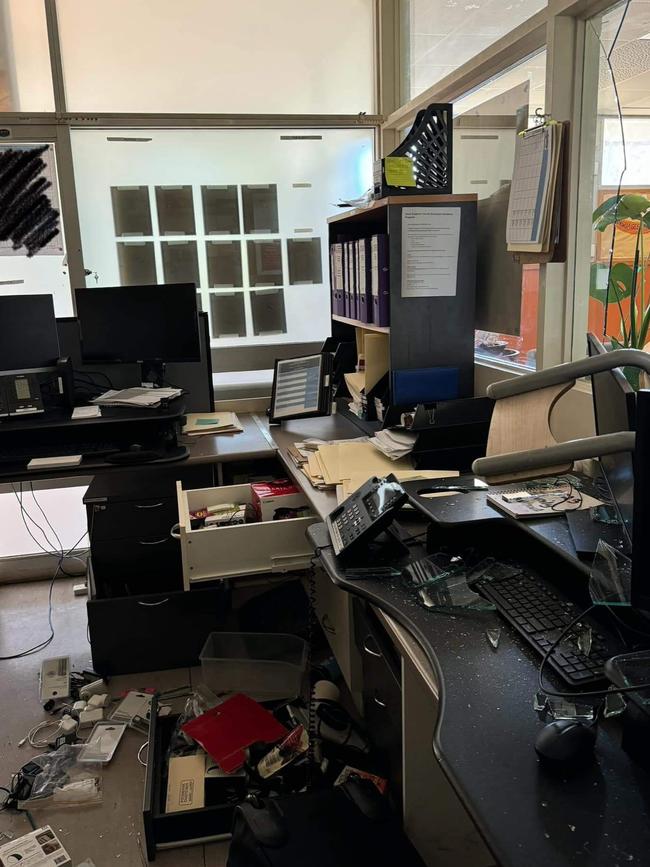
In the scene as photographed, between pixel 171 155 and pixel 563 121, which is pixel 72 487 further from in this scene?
pixel 563 121

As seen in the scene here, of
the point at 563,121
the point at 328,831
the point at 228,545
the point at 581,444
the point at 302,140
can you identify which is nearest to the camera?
the point at 581,444

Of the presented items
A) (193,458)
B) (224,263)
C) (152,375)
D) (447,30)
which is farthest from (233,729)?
(447,30)

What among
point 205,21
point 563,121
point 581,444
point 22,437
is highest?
point 205,21

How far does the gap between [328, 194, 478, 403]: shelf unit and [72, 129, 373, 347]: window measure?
98 cm

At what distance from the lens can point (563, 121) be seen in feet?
6.34

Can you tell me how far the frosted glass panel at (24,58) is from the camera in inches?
116

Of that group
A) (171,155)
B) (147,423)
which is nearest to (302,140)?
(171,155)

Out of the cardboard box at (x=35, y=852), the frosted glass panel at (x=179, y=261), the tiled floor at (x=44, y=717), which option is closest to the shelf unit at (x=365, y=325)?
the frosted glass panel at (x=179, y=261)

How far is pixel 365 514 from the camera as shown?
62.4 inches

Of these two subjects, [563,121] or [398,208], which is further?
[398,208]

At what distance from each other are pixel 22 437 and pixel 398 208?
5.39 feet

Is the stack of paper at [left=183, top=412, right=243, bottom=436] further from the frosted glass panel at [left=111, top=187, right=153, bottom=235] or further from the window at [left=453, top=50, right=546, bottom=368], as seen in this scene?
the window at [left=453, top=50, right=546, bottom=368]

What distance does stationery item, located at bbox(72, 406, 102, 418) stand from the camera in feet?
8.83

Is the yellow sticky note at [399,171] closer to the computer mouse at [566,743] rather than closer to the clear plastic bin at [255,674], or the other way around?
the clear plastic bin at [255,674]
